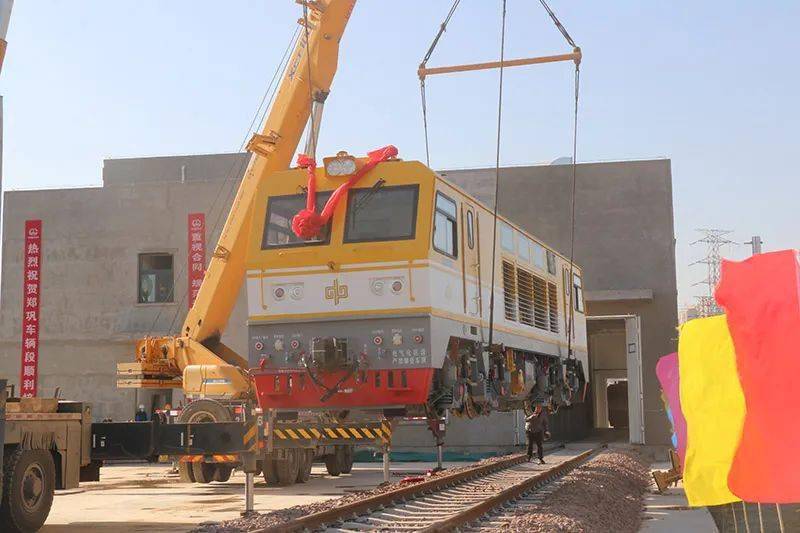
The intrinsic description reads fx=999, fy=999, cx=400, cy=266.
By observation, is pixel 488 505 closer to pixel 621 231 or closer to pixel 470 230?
pixel 470 230

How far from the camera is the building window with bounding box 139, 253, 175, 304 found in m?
28.3

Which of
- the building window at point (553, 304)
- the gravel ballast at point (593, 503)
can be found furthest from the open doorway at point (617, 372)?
the building window at point (553, 304)

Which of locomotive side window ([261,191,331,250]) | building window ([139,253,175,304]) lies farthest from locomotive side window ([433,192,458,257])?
building window ([139,253,175,304])

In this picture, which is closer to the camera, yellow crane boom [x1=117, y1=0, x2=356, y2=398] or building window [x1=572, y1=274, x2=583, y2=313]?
yellow crane boom [x1=117, y1=0, x2=356, y2=398]

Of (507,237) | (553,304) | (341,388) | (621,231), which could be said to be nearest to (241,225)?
(507,237)

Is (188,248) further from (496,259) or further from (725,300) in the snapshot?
(725,300)

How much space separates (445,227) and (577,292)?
9.63m

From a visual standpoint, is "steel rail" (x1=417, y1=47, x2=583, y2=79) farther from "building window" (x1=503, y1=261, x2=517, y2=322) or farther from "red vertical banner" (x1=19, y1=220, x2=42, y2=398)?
"red vertical banner" (x1=19, y1=220, x2=42, y2=398)

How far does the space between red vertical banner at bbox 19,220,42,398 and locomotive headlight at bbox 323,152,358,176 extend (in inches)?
707

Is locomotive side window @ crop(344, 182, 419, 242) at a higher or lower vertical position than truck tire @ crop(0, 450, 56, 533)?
higher

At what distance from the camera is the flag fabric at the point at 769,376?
4957 mm

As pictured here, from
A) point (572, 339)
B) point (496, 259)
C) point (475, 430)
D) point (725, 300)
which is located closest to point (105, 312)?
point (475, 430)

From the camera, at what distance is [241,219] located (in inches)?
752

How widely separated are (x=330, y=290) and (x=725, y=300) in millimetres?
7834
